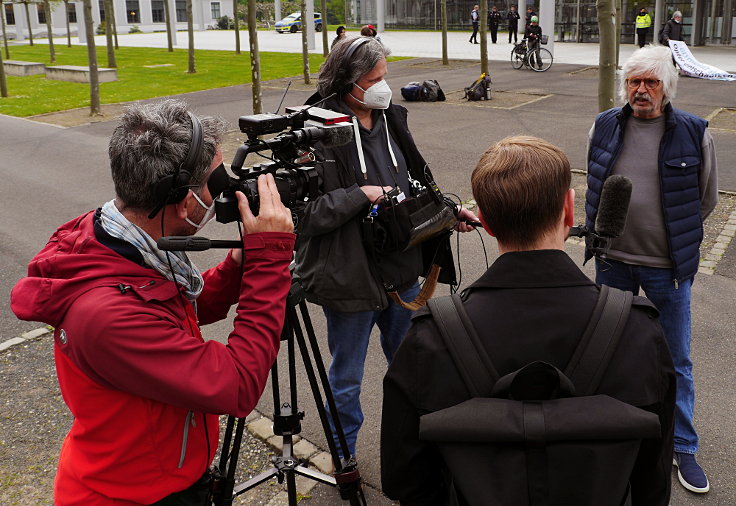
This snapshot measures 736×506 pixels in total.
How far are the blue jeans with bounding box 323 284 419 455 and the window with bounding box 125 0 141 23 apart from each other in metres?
78.1

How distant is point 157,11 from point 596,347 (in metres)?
82.2

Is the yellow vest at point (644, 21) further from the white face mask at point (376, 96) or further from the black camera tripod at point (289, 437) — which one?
the black camera tripod at point (289, 437)

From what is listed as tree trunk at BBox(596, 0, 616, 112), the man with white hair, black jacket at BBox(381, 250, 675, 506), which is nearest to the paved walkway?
tree trunk at BBox(596, 0, 616, 112)

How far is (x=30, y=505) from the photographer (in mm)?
3822

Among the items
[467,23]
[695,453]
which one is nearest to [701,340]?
[695,453]

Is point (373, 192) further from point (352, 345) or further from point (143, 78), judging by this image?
point (143, 78)

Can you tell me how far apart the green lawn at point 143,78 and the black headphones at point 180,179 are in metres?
18.9

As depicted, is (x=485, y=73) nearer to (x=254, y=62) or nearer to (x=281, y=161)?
(x=254, y=62)

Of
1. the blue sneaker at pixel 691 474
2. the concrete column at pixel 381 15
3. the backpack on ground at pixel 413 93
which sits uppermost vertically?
the concrete column at pixel 381 15

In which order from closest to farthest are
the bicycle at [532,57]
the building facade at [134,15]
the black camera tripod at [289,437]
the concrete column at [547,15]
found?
the black camera tripod at [289,437]
the bicycle at [532,57]
the concrete column at [547,15]
the building facade at [134,15]

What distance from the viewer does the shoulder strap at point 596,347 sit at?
1.74 meters

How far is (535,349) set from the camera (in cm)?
176

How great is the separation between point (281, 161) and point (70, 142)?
13722 mm

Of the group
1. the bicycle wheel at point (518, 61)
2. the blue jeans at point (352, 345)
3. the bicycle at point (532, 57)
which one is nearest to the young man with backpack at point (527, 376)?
the blue jeans at point (352, 345)
